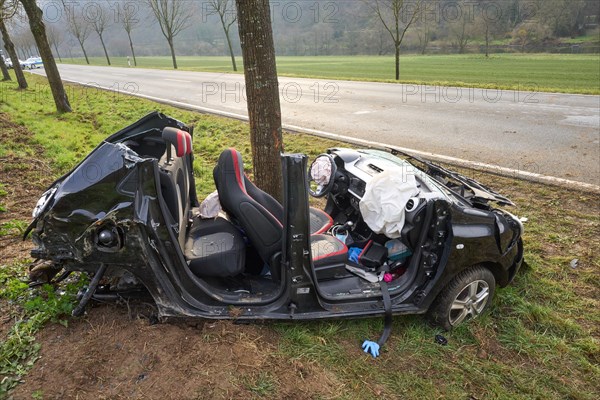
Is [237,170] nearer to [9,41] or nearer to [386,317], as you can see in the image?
[386,317]

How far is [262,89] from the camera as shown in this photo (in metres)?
4.29

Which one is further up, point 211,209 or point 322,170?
point 322,170

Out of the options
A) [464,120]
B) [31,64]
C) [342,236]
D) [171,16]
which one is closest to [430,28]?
[171,16]

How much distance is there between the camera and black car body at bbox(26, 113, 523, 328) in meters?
2.65

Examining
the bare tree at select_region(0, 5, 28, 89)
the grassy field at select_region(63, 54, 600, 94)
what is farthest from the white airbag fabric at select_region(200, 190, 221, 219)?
the bare tree at select_region(0, 5, 28, 89)

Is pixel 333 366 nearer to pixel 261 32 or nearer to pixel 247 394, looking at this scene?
pixel 247 394

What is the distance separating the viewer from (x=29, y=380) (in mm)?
2561

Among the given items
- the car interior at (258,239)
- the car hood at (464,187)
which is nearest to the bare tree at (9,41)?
the car interior at (258,239)

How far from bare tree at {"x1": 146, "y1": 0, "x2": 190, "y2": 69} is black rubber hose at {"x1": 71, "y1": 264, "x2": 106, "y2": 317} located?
36.1 meters

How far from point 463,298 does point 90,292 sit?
275 centimetres

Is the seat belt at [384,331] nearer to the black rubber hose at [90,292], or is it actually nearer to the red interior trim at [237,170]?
the red interior trim at [237,170]

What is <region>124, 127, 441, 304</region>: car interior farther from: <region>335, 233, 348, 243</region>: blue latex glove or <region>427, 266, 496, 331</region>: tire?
<region>427, 266, 496, 331</region>: tire

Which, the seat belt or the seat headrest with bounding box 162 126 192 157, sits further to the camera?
the seat belt

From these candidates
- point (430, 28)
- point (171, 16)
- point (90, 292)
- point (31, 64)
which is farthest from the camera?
point (430, 28)
